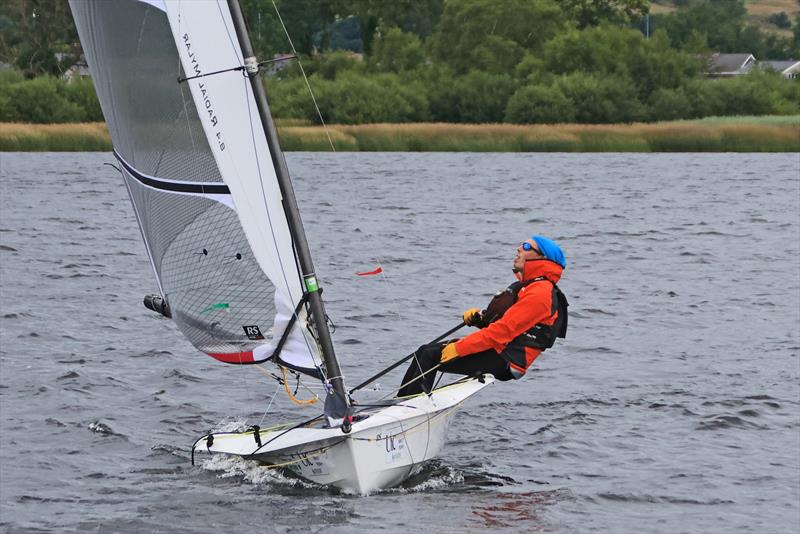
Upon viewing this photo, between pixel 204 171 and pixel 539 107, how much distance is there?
4851cm

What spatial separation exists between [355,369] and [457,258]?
10254 millimetres

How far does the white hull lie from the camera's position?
9.41 meters

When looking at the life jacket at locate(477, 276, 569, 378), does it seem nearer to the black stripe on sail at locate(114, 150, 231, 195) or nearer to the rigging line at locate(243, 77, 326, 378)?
the rigging line at locate(243, 77, 326, 378)

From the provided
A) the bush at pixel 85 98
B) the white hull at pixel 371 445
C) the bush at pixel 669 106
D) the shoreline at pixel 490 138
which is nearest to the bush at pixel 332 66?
the bush at pixel 669 106

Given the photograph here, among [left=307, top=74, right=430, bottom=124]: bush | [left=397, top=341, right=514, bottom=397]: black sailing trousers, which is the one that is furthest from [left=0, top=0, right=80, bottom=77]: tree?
[left=397, top=341, right=514, bottom=397]: black sailing trousers

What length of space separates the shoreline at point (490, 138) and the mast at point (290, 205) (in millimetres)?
37163

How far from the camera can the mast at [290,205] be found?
908cm

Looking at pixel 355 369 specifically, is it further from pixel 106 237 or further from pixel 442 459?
pixel 106 237

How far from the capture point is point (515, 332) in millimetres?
10047

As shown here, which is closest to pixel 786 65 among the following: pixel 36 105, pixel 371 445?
pixel 36 105

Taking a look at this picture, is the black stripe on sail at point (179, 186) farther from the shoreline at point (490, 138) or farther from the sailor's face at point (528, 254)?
the shoreline at point (490, 138)

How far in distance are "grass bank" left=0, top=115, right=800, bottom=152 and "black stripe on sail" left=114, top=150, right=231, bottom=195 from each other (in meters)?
35.9

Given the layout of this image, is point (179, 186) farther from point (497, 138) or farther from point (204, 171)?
point (497, 138)

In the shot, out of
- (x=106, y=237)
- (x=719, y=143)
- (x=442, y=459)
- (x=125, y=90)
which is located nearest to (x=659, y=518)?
(x=442, y=459)
